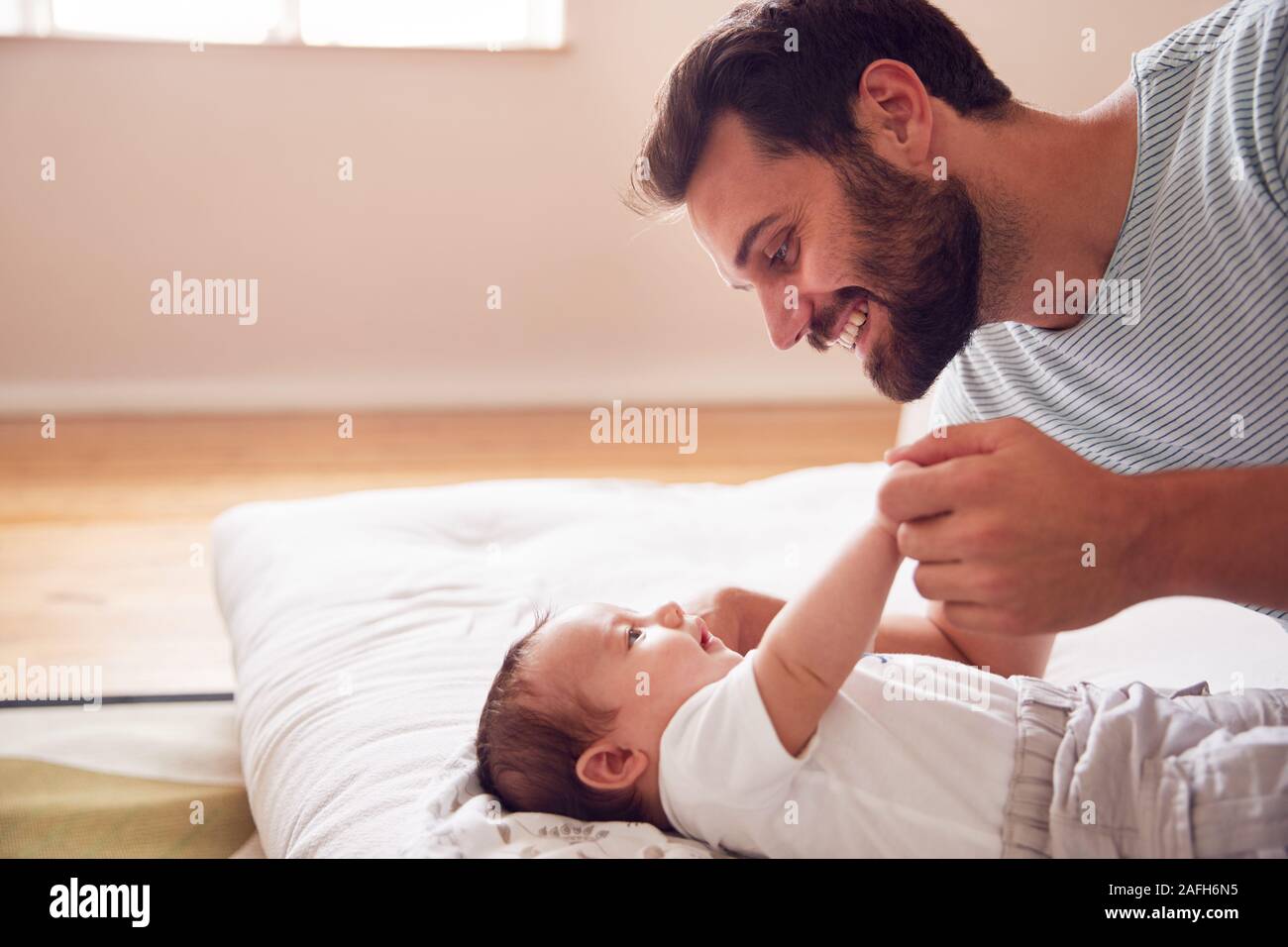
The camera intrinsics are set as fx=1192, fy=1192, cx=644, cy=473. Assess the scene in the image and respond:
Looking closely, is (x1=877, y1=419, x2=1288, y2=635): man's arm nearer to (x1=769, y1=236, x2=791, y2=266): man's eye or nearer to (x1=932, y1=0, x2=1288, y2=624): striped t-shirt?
(x1=932, y1=0, x2=1288, y2=624): striped t-shirt

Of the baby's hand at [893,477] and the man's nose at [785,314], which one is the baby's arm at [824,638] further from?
the man's nose at [785,314]

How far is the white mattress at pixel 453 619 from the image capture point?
1.11 m

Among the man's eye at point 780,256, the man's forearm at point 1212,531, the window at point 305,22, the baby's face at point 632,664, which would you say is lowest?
the baby's face at point 632,664

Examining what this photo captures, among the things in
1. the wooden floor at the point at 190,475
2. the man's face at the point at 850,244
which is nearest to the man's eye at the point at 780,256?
the man's face at the point at 850,244

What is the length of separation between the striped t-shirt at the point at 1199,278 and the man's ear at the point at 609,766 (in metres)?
0.66

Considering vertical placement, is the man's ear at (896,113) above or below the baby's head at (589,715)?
above

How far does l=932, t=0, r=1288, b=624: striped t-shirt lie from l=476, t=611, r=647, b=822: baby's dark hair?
66cm

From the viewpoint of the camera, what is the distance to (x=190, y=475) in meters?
3.20

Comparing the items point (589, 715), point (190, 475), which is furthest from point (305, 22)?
point (589, 715)

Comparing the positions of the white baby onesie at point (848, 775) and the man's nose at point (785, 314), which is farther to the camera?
the man's nose at point (785, 314)

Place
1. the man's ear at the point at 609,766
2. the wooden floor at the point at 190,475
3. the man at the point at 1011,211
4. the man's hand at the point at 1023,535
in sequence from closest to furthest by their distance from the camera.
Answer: the man's hand at the point at 1023,535, the man's ear at the point at 609,766, the man at the point at 1011,211, the wooden floor at the point at 190,475
